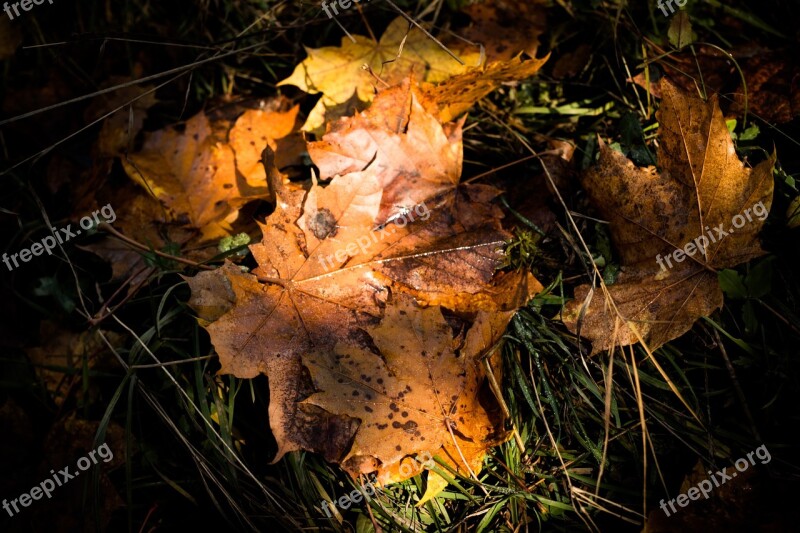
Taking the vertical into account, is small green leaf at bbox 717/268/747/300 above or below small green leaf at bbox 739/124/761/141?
below

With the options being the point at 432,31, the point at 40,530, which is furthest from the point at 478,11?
the point at 40,530

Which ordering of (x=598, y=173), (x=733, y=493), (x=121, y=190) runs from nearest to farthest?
(x=733, y=493) < (x=598, y=173) < (x=121, y=190)

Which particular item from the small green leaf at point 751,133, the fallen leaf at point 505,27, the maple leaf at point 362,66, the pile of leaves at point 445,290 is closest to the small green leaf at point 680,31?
the pile of leaves at point 445,290

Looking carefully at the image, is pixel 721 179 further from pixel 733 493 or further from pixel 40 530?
pixel 40 530

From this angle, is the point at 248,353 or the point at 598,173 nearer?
the point at 248,353

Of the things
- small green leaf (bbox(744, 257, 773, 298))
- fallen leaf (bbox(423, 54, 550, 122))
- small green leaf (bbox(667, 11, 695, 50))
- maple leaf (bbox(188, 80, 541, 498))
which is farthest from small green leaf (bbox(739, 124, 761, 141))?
maple leaf (bbox(188, 80, 541, 498))

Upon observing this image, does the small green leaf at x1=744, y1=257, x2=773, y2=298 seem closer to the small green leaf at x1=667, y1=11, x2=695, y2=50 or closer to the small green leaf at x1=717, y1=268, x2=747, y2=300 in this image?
the small green leaf at x1=717, y1=268, x2=747, y2=300

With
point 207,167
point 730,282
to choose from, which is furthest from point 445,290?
point 207,167

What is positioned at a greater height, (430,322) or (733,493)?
(430,322)

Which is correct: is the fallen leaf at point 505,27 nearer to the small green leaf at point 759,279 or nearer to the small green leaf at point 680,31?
the small green leaf at point 680,31
